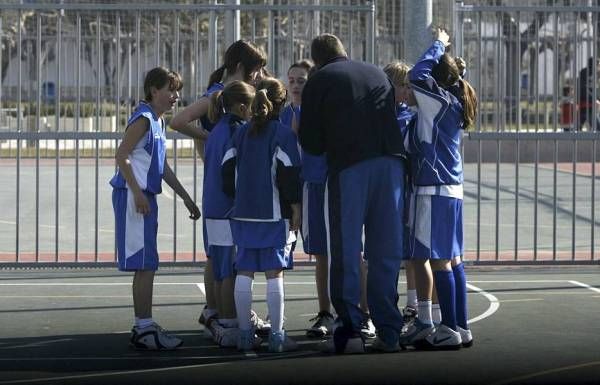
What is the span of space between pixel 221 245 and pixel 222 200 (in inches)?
11.4

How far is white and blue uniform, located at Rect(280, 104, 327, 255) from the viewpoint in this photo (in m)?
9.95

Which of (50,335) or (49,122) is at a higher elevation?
(49,122)

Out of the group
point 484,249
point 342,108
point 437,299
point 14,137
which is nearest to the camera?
point 342,108

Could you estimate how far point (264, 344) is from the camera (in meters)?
9.68

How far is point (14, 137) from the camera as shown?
13812 mm

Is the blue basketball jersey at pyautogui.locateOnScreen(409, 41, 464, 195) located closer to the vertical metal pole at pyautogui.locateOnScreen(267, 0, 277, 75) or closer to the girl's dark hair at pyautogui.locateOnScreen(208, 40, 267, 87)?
the girl's dark hair at pyautogui.locateOnScreen(208, 40, 267, 87)

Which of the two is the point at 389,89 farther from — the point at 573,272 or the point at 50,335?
the point at 573,272

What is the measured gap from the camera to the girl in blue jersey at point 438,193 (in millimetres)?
9414

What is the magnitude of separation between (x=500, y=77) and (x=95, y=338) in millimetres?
5681

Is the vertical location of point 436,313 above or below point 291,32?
below

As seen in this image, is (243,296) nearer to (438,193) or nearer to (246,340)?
(246,340)

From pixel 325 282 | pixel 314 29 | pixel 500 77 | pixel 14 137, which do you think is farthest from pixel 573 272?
pixel 14 137

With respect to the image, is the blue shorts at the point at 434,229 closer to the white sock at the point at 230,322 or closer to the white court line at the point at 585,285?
the white sock at the point at 230,322

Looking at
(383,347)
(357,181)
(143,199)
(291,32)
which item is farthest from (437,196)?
(291,32)
